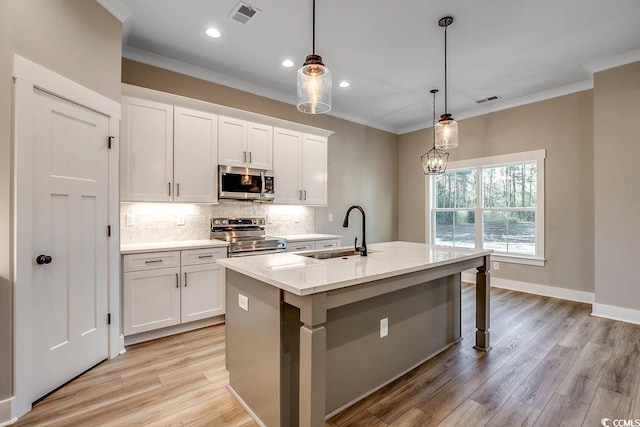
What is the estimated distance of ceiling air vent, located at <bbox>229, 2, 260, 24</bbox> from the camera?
2.63m

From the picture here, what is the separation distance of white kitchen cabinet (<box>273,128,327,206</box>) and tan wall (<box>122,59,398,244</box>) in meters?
0.43

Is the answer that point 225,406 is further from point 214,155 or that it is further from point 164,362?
point 214,155

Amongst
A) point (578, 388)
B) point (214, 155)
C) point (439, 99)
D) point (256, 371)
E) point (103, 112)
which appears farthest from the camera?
point (439, 99)

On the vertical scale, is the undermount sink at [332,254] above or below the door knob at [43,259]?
below

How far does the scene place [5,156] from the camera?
73.6 inches

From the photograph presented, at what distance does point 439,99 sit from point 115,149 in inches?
173

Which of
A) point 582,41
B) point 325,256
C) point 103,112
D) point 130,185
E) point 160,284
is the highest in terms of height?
point 582,41

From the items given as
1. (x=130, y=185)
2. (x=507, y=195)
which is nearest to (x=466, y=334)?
(x=507, y=195)

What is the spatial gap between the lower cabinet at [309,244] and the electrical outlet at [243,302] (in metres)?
1.97

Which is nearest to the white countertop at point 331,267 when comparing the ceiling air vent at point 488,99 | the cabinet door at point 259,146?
the cabinet door at point 259,146

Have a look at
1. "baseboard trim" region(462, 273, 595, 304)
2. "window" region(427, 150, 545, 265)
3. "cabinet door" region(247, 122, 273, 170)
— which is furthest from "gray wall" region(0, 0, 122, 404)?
"baseboard trim" region(462, 273, 595, 304)

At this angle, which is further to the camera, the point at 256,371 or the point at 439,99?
the point at 439,99

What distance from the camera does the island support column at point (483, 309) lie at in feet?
9.20

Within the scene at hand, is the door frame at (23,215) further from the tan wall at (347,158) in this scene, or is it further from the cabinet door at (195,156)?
the tan wall at (347,158)
